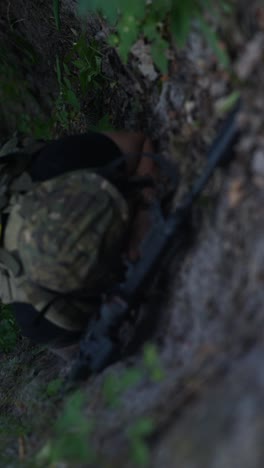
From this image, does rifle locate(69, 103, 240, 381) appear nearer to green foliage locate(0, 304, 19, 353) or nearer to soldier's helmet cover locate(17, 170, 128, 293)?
soldier's helmet cover locate(17, 170, 128, 293)

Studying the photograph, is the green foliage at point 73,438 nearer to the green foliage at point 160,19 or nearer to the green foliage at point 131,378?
the green foliage at point 131,378

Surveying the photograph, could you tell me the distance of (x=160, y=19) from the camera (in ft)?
9.78

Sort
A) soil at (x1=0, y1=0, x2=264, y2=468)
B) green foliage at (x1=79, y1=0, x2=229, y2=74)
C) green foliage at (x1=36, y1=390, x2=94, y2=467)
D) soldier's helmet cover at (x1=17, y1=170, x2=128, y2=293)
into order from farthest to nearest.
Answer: soldier's helmet cover at (x1=17, y1=170, x2=128, y2=293) → green foliage at (x1=79, y1=0, x2=229, y2=74) → green foliage at (x1=36, y1=390, x2=94, y2=467) → soil at (x1=0, y1=0, x2=264, y2=468)

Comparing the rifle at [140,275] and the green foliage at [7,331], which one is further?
the green foliage at [7,331]

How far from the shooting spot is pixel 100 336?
3104 mm

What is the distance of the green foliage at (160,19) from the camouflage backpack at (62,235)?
70 centimetres

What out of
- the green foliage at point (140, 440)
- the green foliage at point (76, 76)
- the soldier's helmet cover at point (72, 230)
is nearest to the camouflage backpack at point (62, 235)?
the soldier's helmet cover at point (72, 230)

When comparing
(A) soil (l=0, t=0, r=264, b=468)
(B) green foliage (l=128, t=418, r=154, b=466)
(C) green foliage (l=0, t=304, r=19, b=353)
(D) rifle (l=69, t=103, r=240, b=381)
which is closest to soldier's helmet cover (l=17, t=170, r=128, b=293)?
(D) rifle (l=69, t=103, r=240, b=381)

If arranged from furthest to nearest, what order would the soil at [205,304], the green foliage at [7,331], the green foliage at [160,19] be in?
1. the green foliage at [7,331]
2. the green foliage at [160,19]
3. the soil at [205,304]

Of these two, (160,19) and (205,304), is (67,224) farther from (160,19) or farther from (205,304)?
(160,19)

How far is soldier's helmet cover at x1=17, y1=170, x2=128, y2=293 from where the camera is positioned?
9.42 ft

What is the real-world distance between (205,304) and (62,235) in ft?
2.53

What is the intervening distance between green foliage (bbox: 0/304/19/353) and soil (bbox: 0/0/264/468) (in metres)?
1.38

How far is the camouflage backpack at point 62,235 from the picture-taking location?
2.88m
